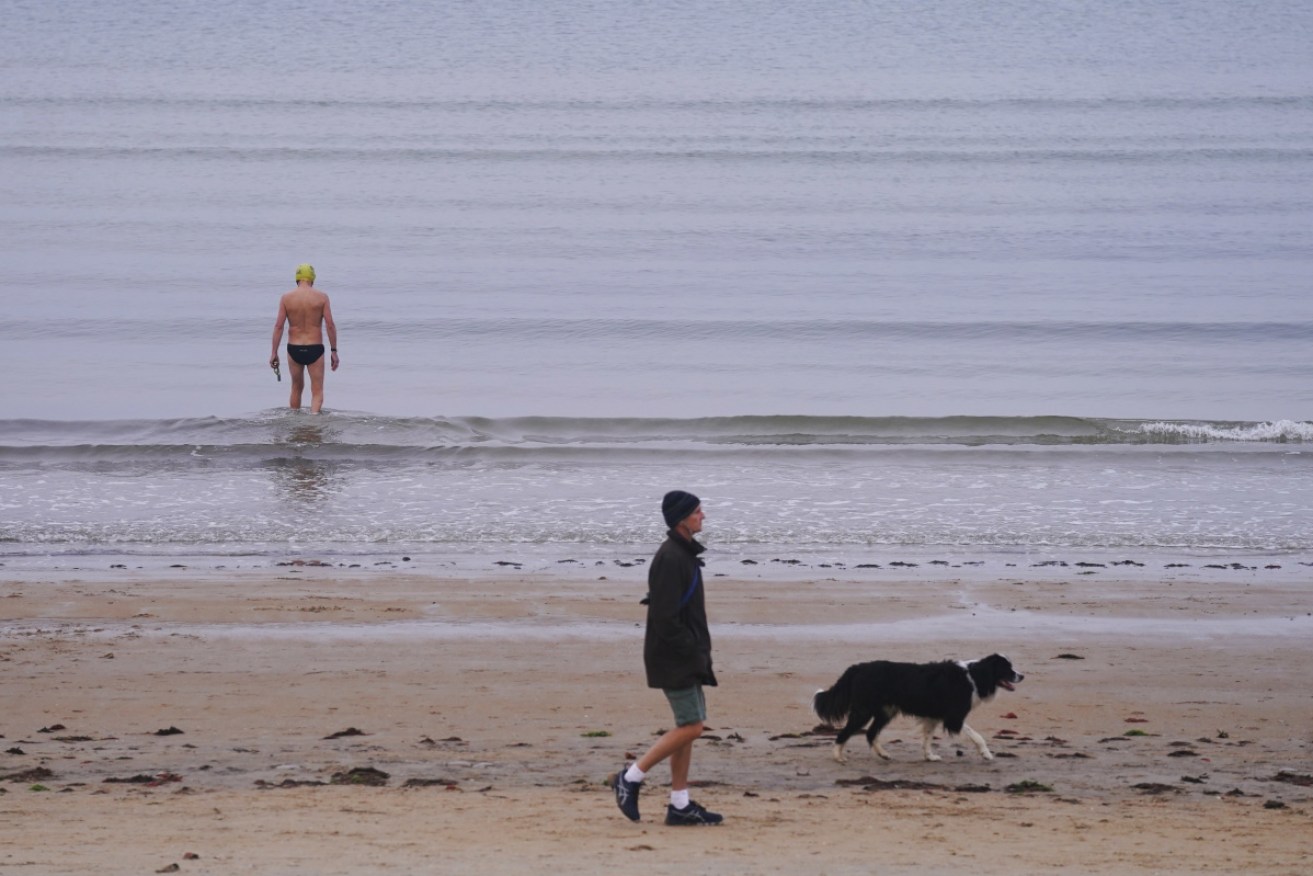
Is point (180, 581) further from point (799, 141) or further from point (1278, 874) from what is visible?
point (799, 141)

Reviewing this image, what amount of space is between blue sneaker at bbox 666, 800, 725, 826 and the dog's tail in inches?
49.5

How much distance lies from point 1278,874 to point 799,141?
159 feet

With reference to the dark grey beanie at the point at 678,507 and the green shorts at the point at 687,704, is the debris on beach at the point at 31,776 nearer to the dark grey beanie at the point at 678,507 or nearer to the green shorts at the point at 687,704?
the green shorts at the point at 687,704

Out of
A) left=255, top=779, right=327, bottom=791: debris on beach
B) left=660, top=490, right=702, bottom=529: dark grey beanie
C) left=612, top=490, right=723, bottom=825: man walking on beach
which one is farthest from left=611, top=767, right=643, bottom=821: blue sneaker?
left=255, top=779, right=327, bottom=791: debris on beach

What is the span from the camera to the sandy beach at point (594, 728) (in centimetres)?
580

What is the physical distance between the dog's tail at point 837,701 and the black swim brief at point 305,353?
12.1 meters

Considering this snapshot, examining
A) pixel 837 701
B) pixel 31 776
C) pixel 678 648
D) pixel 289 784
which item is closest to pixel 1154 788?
pixel 837 701

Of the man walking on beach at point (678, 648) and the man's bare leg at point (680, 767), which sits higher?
the man walking on beach at point (678, 648)

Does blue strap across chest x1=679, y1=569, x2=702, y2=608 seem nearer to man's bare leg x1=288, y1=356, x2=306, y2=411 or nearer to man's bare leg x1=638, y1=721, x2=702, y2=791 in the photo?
man's bare leg x1=638, y1=721, x2=702, y2=791

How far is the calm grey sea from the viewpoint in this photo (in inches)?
599

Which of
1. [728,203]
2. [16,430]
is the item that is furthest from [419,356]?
[728,203]

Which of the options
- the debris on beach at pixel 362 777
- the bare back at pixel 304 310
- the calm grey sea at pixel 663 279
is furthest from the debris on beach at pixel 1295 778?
the bare back at pixel 304 310

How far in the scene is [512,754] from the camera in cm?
725

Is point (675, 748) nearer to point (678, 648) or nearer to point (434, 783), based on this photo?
point (678, 648)
